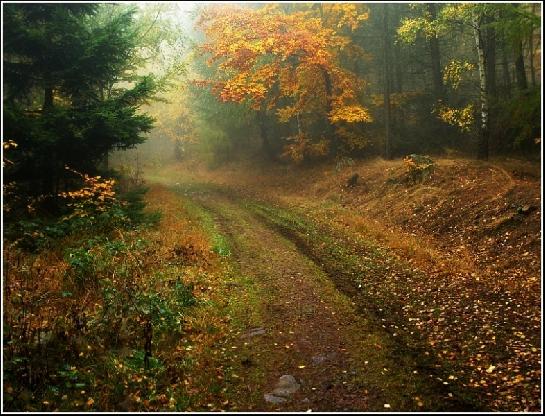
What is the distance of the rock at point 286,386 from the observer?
665 centimetres


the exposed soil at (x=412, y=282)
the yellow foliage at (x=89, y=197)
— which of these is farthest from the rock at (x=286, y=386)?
the yellow foliage at (x=89, y=197)

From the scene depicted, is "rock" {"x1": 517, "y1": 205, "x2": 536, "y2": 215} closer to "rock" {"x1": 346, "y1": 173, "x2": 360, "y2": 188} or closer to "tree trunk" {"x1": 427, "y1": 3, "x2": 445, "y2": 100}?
"rock" {"x1": 346, "y1": 173, "x2": 360, "y2": 188}

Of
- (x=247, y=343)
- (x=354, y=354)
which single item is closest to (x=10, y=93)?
(x=247, y=343)

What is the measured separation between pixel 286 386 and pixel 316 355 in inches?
41.7

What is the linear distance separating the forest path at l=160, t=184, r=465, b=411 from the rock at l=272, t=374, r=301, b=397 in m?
0.02

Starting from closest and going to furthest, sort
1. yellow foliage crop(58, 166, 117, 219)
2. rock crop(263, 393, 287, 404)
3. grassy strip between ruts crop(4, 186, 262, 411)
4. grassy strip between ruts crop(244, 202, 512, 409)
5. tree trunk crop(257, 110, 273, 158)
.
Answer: grassy strip between ruts crop(4, 186, 262, 411)
rock crop(263, 393, 287, 404)
grassy strip between ruts crop(244, 202, 512, 409)
yellow foliage crop(58, 166, 117, 219)
tree trunk crop(257, 110, 273, 158)

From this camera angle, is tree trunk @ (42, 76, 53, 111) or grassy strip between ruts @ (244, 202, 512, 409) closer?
grassy strip between ruts @ (244, 202, 512, 409)

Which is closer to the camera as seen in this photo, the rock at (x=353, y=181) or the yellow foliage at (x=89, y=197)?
the yellow foliage at (x=89, y=197)

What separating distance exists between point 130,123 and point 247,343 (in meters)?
8.34

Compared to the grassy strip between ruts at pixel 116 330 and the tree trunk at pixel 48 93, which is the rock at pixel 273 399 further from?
the tree trunk at pixel 48 93

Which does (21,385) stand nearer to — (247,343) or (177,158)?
(247,343)

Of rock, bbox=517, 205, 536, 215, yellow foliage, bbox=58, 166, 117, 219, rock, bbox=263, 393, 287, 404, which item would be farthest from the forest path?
rock, bbox=517, 205, 536, 215

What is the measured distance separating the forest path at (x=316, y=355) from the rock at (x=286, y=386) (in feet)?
0.05

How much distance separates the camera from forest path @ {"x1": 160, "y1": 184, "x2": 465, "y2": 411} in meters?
6.44
